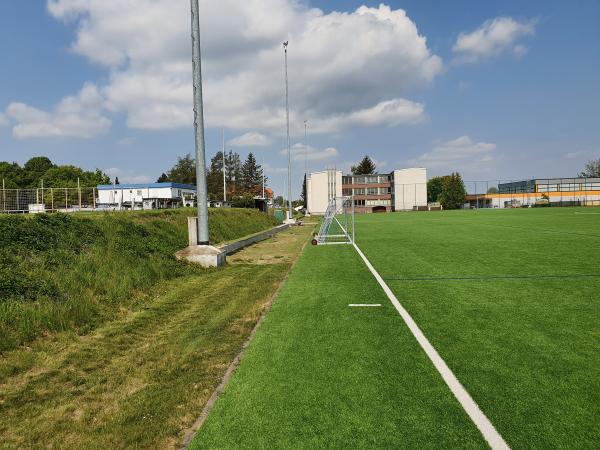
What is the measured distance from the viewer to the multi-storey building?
103 m

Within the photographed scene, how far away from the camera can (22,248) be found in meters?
7.75

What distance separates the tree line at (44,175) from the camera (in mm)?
93312

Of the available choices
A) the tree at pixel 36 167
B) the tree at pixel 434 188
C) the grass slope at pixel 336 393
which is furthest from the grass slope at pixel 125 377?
the tree at pixel 434 188

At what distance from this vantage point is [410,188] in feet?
338

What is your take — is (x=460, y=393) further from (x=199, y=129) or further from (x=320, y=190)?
(x=320, y=190)

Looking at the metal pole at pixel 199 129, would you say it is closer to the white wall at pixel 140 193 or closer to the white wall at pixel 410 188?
the white wall at pixel 140 193

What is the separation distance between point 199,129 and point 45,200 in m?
22.3

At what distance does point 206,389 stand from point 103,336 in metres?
2.75

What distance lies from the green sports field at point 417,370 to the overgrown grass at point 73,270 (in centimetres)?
318

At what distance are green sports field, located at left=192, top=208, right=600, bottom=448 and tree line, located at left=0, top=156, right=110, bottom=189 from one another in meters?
96.8

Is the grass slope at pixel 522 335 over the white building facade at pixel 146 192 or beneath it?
beneath

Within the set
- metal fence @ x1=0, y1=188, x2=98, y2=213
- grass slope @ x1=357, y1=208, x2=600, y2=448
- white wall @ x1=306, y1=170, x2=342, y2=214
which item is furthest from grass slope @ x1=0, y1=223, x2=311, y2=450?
white wall @ x1=306, y1=170, x2=342, y2=214

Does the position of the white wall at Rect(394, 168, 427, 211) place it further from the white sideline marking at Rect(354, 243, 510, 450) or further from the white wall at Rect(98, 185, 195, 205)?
the white sideline marking at Rect(354, 243, 510, 450)

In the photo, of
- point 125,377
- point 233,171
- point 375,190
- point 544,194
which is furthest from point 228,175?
point 125,377
